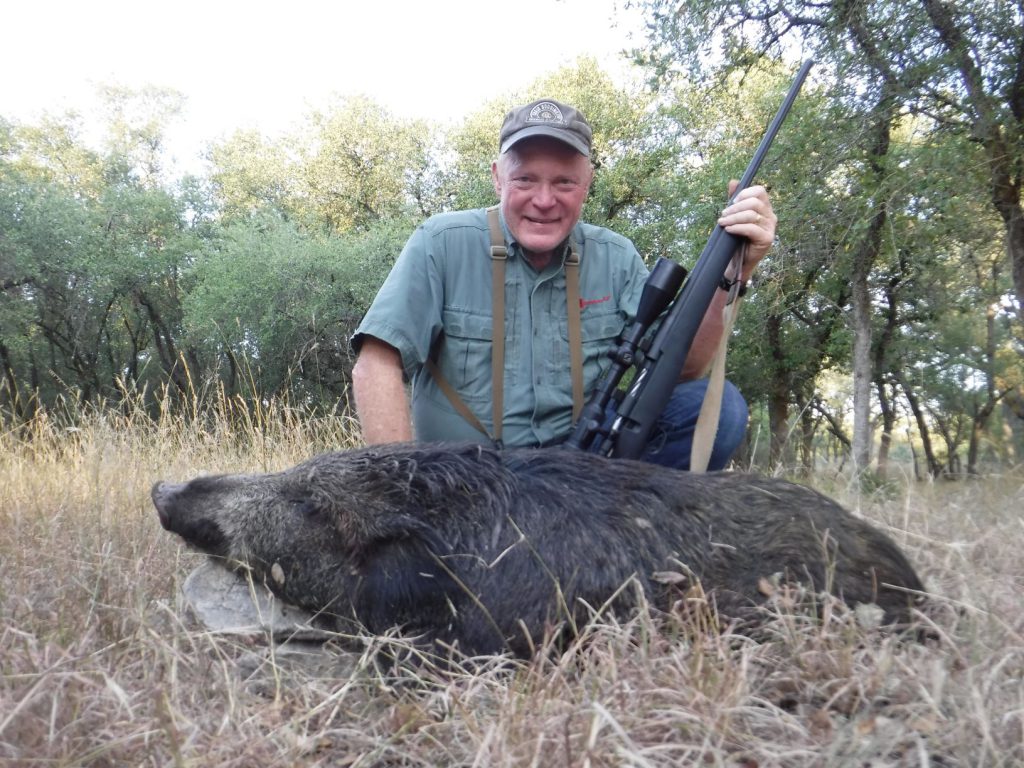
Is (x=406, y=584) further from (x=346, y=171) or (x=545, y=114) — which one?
(x=346, y=171)

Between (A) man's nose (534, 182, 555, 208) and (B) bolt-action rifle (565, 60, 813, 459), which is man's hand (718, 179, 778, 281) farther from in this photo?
(A) man's nose (534, 182, 555, 208)

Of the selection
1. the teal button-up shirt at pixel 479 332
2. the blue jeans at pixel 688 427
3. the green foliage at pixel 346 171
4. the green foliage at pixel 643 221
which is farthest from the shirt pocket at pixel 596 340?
the green foliage at pixel 346 171

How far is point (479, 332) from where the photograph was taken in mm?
3680

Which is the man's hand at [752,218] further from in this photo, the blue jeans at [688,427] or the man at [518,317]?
the blue jeans at [688,427]

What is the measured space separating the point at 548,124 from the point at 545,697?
2638 millimetres

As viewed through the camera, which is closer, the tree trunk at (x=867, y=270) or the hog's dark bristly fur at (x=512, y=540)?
the hog's dark bristly fur at (x=512, y=540)

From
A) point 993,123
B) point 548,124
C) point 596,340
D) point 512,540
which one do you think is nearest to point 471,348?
point 596,340

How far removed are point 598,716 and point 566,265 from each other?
267cm

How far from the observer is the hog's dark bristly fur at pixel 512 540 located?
2217 mm

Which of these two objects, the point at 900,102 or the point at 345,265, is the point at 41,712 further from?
the point at 345,265

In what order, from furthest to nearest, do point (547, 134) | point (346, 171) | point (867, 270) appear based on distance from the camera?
point (346, 171), point (867, 270), point (547, 134)

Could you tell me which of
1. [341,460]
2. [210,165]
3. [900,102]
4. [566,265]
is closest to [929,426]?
[900,102]

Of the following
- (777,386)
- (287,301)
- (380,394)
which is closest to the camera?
(380,394)

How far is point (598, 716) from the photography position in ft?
4.64
